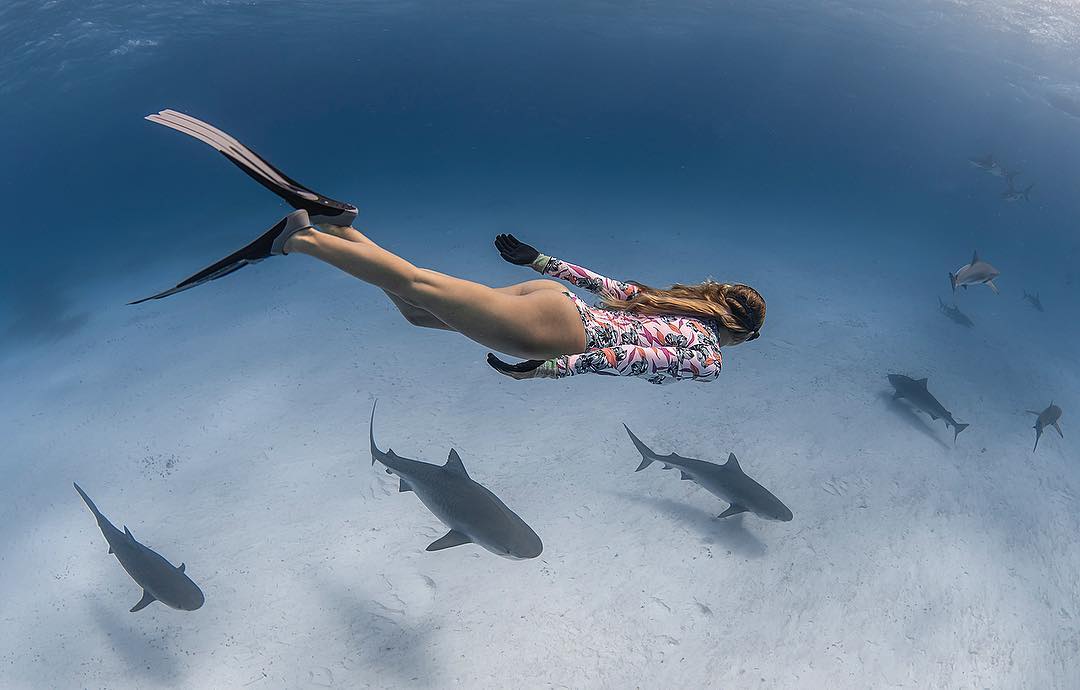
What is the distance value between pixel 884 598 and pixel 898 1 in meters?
35.0

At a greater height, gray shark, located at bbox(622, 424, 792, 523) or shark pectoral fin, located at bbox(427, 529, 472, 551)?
shark pectoral fin, located at bbox(427, 529, 472, 551)

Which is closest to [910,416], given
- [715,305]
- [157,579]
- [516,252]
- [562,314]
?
[715,305]

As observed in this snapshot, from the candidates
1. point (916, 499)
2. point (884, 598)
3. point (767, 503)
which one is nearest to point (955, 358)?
point (916, 499)

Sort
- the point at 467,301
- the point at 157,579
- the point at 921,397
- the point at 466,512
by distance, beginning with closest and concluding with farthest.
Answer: the point at 467,301 → the point at 466,512 → the point at 157,579 → the point at 921,397

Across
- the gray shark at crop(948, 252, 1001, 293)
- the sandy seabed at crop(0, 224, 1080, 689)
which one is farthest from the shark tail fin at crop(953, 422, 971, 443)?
the gray shark at crop(948, 252, 1001, 293)

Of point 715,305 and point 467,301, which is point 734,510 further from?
point 467,301

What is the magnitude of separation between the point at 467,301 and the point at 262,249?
1.29 m

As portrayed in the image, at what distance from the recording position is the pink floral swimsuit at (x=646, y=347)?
3493 mm

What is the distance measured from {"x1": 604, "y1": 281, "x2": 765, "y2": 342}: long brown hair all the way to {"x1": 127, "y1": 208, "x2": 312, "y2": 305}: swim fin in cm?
233

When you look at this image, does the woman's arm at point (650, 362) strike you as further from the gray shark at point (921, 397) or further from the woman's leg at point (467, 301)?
the gray shark at point (921, 397)

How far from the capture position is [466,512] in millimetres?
5480

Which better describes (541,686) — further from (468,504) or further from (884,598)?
(884,598)

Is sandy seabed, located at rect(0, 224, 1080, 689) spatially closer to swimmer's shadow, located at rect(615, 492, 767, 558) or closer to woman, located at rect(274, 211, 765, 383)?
swimmer's shadow, located at rect(615, 492, 767, 558)

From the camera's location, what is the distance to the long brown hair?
12.9 feet
